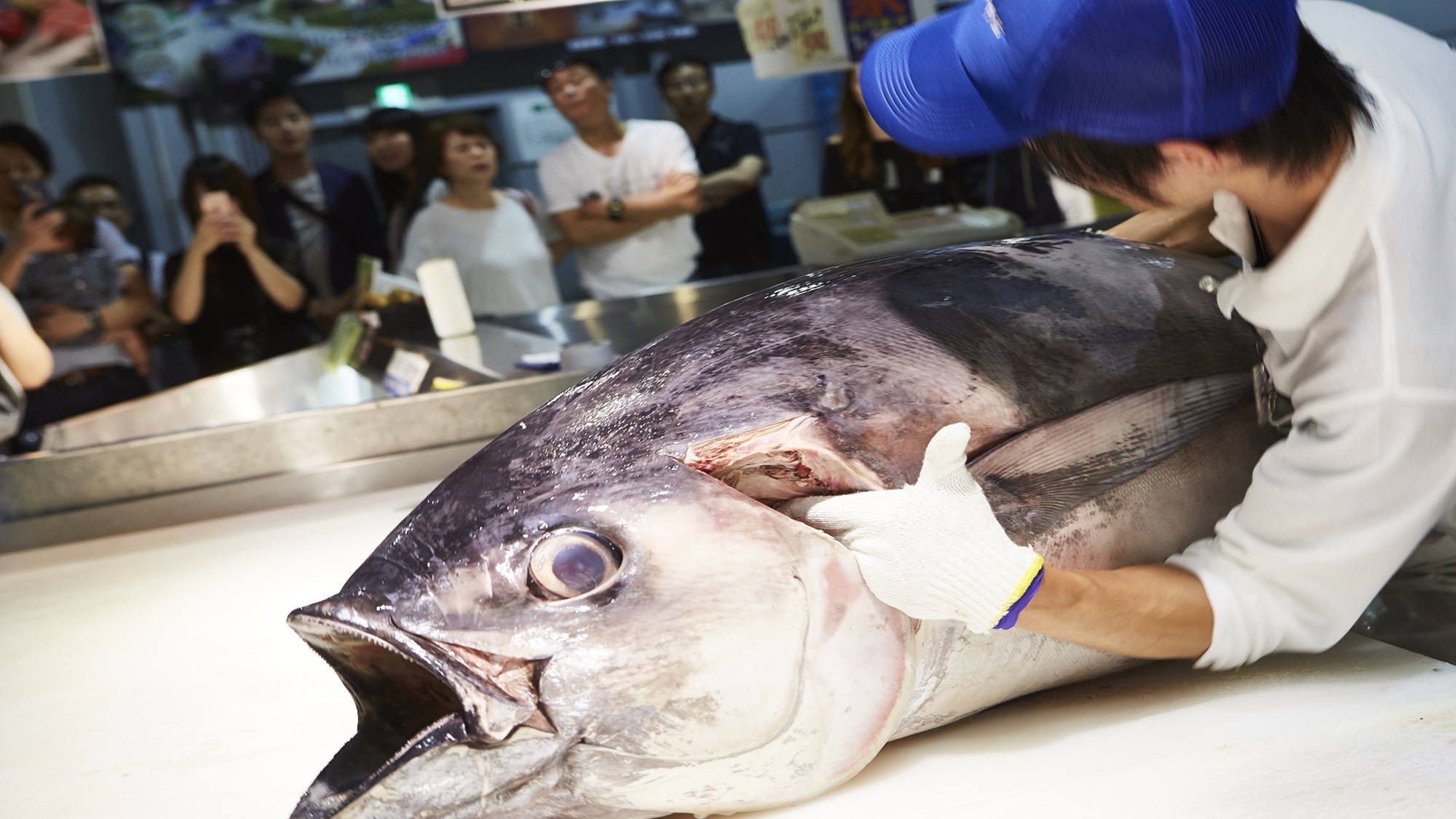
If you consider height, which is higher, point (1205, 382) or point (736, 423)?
point (736, 423)

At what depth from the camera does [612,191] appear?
5719mm

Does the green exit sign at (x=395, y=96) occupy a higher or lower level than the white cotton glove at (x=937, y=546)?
higher

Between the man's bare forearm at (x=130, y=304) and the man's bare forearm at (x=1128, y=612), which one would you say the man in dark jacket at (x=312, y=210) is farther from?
the man's bare forearm at (x=1128, y=612)

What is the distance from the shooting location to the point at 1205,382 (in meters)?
1.39

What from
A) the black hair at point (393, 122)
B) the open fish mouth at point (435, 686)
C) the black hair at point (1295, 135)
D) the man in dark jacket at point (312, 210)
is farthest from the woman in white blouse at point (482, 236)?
the black hair at point (1295, 135)

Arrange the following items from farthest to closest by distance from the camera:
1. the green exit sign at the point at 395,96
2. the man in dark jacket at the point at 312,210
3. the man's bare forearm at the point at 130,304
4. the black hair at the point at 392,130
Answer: the green exit sign at the point at 395,96 → the black hair at the point at 392,130 → the man in dark jacket at the point at 312,210 → the man's bare forearm at the point at 130,304

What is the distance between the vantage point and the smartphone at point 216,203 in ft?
18.1

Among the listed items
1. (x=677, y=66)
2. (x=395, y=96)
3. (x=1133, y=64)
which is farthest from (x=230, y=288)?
(x=1133, y=64)

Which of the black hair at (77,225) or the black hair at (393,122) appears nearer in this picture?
the black hair at (77,225)

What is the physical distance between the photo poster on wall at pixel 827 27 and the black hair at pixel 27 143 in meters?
3.61

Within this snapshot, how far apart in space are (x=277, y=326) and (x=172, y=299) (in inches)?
21.8

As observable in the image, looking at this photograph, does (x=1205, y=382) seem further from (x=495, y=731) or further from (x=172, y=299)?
(x=172, y=299)

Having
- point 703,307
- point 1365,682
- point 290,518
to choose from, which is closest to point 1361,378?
point 1365,682

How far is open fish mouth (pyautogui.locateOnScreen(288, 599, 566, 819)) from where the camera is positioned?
100 cm
